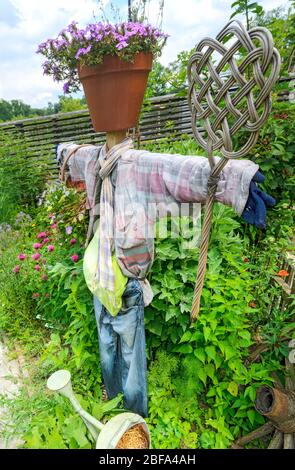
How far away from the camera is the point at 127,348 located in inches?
58.8

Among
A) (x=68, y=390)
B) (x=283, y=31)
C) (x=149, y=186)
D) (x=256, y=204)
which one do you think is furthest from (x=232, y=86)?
(x=283, y=31)

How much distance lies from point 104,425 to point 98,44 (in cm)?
146

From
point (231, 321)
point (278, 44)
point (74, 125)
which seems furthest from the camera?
point (74, 125)

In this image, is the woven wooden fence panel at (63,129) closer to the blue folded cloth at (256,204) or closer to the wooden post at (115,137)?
the wooden post at (115,137)

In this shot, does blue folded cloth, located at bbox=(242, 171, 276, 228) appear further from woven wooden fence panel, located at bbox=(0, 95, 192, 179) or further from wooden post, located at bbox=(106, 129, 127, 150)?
woven wooden fence panel, located at bbox=(0, 95, 192, 179)

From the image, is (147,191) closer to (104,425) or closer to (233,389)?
(104,425)

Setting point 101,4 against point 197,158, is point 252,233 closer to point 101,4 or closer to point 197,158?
point 197,158

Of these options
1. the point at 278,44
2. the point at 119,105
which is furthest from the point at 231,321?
the point at 278,44

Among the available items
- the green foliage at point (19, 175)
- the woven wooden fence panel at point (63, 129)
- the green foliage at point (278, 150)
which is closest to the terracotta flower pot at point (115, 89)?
the green foliage at point (278, 150)

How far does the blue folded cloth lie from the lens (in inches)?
36.2

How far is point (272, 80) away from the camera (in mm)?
754

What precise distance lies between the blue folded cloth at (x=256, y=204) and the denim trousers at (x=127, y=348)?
64 centimetres

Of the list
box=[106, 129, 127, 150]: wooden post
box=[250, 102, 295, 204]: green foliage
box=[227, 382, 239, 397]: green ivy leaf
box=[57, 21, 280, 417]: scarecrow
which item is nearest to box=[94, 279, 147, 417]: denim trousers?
box=[57, 21, 280, 417]: scarecrow

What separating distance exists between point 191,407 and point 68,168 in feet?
4.70
